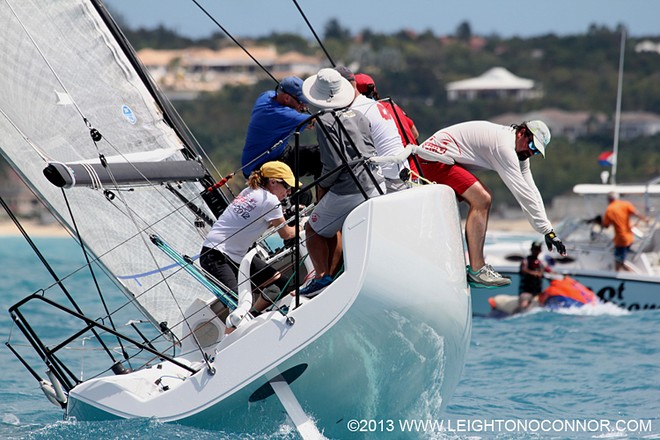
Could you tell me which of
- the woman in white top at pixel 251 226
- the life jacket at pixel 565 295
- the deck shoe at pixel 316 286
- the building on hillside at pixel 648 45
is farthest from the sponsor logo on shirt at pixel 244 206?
the building on hillside at pixel 648 45

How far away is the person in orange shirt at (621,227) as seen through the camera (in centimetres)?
1432

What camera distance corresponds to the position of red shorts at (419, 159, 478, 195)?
6551 millimetres

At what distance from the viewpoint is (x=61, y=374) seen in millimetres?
6707

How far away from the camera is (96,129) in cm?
768

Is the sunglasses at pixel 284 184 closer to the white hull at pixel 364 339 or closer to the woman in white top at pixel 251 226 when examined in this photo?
the woman in white top at pixel 251 226

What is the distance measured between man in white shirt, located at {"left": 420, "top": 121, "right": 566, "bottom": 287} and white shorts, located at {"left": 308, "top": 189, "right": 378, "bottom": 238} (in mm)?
660

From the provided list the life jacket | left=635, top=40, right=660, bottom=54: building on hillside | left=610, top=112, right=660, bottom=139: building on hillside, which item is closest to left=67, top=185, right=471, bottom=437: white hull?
the life jacket

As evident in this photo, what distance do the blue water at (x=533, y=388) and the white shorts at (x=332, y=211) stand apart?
3.60ft

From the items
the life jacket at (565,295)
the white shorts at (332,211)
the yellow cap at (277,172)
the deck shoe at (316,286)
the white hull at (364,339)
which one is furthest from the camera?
the life jacket at (565,295)

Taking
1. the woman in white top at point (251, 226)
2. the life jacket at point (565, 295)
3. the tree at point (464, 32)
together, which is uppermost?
the woman in white top at point (251, 226)

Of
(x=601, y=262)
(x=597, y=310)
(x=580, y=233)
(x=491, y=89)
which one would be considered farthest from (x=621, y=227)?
(x=491, y=89)

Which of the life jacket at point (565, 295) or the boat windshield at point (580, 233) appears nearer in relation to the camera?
the life jacket at point (565, 295)

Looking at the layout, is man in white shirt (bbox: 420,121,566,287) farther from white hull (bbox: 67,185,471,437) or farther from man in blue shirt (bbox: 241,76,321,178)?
man in blue shirt (bbox: 241,76,321,178)

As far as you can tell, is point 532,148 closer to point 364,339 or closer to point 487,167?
point 487,167
